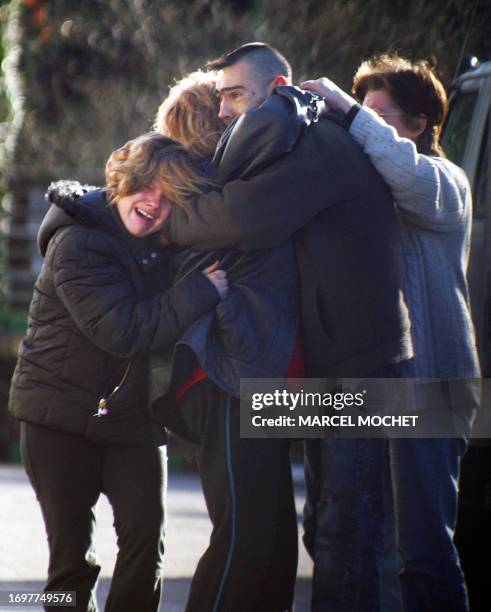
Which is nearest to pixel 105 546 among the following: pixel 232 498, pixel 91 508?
pixel 91 508

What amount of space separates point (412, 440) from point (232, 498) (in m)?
0.65

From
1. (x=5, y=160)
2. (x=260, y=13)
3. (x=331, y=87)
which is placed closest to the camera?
(x=331, y=87)

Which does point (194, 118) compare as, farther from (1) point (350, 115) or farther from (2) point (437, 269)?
(2) point (437, 269)

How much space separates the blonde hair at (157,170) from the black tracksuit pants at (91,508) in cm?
74

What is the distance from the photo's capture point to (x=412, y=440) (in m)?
4.39

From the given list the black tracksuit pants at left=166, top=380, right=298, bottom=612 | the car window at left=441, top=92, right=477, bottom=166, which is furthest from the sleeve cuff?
the car window at left=441, top=92, right=477, bottom=166

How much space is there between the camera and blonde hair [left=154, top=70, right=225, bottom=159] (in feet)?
14.1

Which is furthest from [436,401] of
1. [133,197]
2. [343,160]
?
[133,197]

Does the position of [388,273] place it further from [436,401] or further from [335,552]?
[335,552]

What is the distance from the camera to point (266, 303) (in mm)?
4043

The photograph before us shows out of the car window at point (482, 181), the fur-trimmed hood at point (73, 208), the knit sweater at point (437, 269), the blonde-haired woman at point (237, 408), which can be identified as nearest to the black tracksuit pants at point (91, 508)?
the blonde-haired woman at point (237, 408)

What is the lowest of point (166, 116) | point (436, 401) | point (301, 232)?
point (436, 401)

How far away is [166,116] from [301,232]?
58 centimetres

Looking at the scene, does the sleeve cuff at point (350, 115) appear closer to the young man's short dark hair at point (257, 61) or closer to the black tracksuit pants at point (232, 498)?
the young man's short dark hair at point (257, 61)
